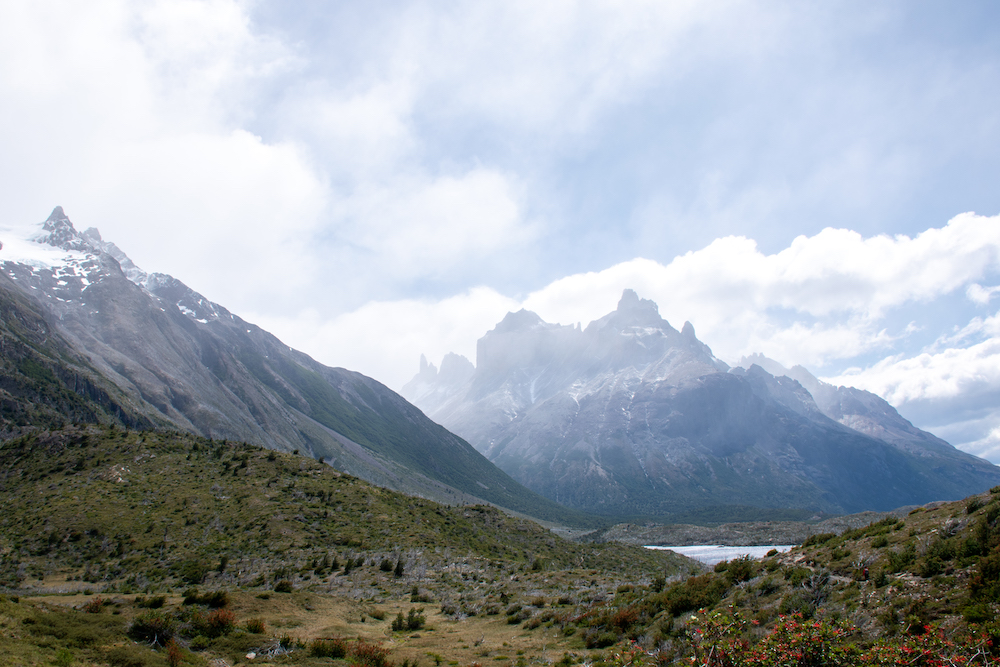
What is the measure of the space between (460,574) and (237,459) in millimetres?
43929

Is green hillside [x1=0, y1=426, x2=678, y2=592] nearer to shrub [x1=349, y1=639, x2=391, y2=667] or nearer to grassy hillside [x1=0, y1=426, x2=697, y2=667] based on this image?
grassy hillside [x1=0, y1=426, x2=697, y2=667]

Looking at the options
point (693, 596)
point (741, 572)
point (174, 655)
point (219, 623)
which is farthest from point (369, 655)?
point (741, 572)

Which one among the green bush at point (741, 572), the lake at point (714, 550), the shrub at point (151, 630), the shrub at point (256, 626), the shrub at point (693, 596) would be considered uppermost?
the green bush at point (741, 572)

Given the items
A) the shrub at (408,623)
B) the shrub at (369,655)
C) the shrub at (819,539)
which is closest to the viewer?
the shrub at (369,655)

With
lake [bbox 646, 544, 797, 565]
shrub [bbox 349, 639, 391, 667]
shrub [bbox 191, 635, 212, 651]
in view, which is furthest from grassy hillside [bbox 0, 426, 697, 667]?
lake [bbox 646, 544, 797, 565]

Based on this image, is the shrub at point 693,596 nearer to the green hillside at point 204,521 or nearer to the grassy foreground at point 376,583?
the grassy foreground at point 376,583

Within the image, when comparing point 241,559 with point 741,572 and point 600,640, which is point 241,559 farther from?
point 741,572

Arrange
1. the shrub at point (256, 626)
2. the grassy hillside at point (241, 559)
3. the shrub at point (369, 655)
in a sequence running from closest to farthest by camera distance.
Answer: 1. the shrub at point (369, 655)
2. the grassy hillside at point (241, 559)
3. the shrub at point (256, 626)

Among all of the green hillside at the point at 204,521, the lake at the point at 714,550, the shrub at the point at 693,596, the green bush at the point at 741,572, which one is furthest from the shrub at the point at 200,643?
the lake at the point at 714,550

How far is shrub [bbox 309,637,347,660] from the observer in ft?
71.5

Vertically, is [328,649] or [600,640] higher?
[600,640]

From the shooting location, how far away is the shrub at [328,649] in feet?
71.5

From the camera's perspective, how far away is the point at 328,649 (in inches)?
868

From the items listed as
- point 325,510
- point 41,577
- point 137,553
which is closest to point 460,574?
point 325,510
